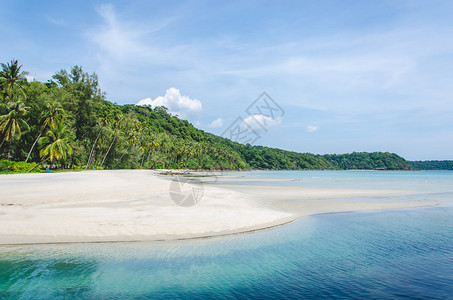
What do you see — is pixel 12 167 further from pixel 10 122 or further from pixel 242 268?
pixel 242 268

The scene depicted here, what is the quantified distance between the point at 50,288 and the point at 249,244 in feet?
20.9

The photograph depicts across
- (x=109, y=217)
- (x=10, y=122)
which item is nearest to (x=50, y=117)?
(x=10, y=122)

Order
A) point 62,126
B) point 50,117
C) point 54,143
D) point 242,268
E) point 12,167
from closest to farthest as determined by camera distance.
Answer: point 242,268 → point 12,167 → point 50,117 → point 54,143 → point 62,126

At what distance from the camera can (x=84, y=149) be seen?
56.9 meters

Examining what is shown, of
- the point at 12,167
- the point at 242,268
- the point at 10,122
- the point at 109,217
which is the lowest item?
the point at 242,268

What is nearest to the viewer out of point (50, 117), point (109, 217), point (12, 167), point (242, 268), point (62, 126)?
point (242, 268)

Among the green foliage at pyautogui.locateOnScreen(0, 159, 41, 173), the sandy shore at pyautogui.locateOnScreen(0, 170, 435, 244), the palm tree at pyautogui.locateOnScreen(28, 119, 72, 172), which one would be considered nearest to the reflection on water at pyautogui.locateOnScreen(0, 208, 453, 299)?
the sandy shore at pyautogui.locateOnScreen(0, 170, 435, 244)

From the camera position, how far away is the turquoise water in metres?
6.63

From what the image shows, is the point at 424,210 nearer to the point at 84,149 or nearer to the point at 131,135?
the point at 84,149

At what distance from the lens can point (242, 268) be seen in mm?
8195

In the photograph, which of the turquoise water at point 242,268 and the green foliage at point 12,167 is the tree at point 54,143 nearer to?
the green foliage at point 12,167

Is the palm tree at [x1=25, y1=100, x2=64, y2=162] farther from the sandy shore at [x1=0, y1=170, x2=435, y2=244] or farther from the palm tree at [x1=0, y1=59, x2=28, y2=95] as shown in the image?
the sandy shore at [x1=0, y1=170, x2=435, y2=244]

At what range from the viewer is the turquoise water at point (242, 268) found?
663cm

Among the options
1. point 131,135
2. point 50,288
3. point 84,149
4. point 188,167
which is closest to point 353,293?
point 50,288
